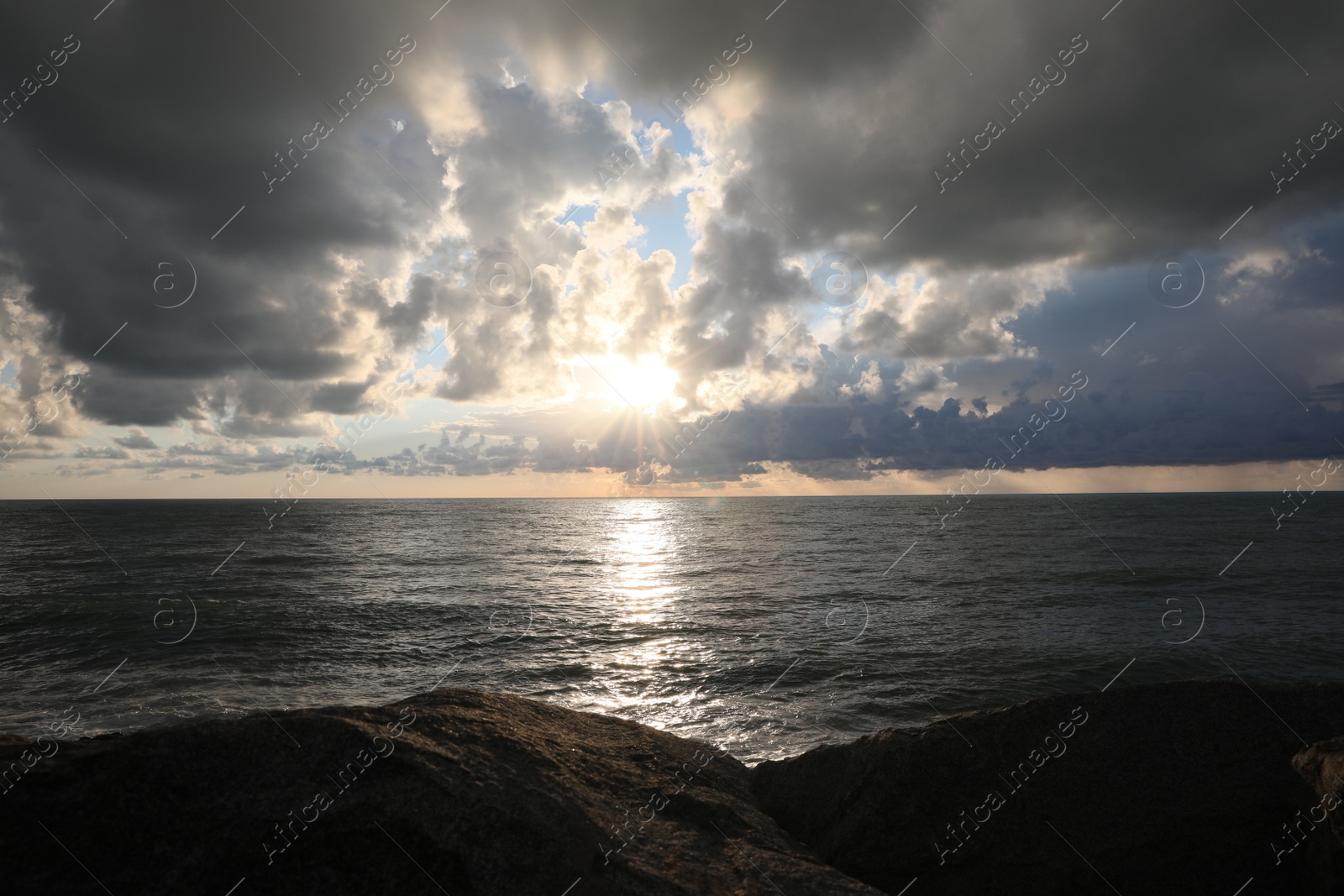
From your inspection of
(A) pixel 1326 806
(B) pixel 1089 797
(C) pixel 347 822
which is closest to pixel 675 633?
(B) pixel 1089 797

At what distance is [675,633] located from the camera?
59.1 ft

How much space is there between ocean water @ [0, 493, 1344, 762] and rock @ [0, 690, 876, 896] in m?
5.49

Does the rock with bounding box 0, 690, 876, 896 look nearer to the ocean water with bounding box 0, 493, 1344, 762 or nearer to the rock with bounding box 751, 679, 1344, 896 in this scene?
the rock with bounding box 751, 679, 1344, 896

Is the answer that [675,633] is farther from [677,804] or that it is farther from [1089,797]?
[1089,797]

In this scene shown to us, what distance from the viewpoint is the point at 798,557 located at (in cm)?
4122

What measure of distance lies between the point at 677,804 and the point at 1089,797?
3.58 meters

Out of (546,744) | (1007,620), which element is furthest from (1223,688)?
(1007,620)

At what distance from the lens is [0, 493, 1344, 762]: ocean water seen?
12062mm

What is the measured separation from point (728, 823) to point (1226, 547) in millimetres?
55994

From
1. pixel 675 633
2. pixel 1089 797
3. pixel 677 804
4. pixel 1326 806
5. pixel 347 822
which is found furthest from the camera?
pixel 675 633

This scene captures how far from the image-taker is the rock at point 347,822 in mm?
3277

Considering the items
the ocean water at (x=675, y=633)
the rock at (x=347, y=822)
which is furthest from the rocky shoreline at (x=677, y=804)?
the ocean water at (x=675, y=633)

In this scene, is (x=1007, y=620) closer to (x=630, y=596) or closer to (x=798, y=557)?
(x=630, y=596)

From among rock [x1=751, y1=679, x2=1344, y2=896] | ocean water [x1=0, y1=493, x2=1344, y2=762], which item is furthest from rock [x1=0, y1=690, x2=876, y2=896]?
ocean water [x1=0, y1=493, x2=1344, y2=762]
